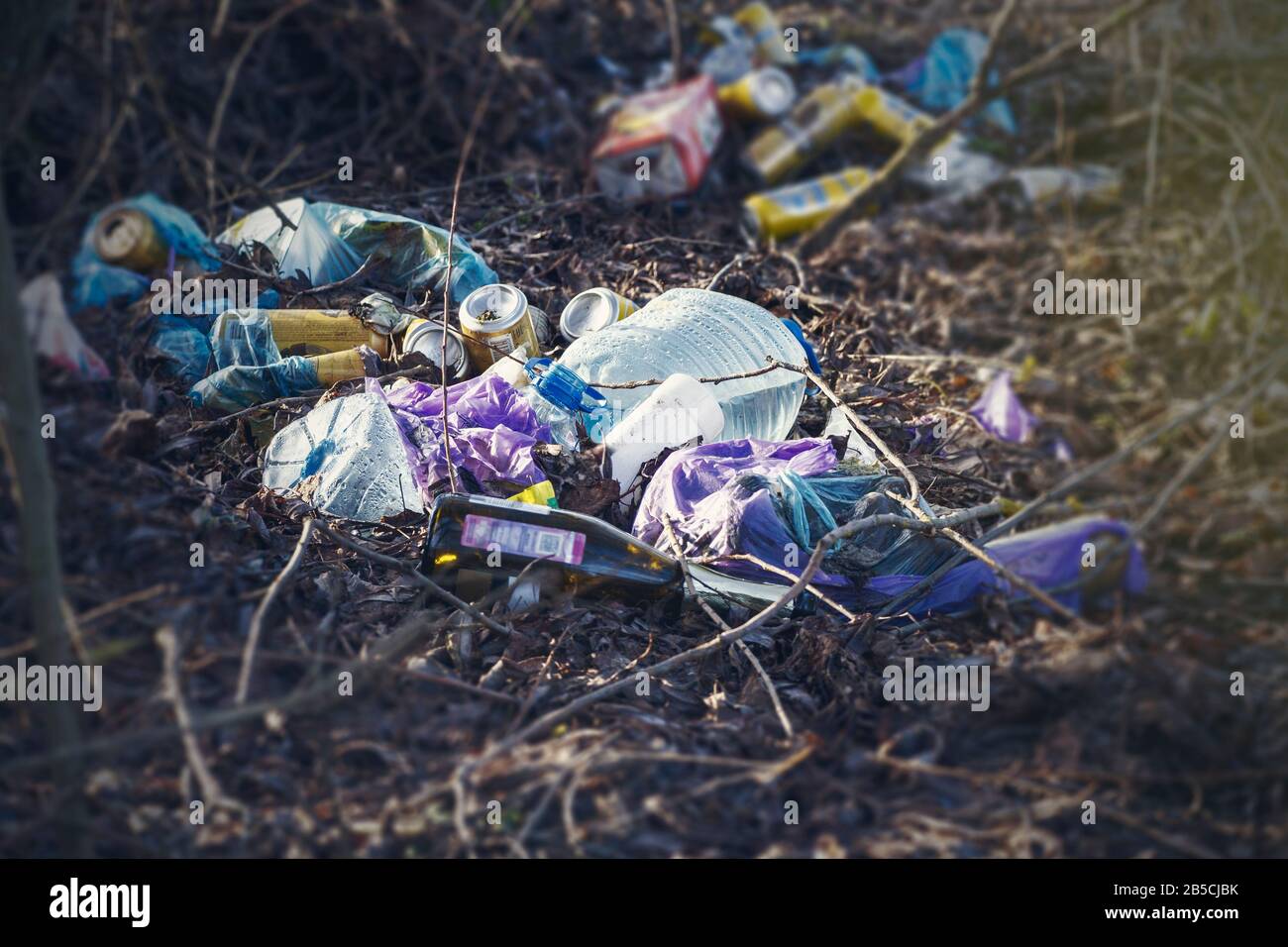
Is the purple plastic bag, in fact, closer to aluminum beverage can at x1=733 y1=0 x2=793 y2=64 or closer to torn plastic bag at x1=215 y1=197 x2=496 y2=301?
torn plastic bag at x1=215 y1=197 x2=496 y2=301

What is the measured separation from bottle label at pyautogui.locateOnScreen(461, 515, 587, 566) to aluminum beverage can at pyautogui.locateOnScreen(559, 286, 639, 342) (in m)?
1.13

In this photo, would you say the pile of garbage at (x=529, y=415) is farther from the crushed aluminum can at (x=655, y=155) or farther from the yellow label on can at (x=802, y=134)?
the yellow label on can at (x=802, y=134)

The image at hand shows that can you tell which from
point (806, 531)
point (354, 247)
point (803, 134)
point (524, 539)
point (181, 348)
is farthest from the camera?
point (803, 134)

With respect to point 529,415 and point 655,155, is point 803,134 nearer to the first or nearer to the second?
point 655,155

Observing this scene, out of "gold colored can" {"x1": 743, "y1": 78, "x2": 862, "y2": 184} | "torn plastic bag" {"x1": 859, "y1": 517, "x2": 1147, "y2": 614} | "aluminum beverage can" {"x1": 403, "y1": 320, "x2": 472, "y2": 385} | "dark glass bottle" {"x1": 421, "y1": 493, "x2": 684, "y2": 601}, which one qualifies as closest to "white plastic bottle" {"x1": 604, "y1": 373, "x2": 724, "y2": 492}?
"dark glass bottle" {"x1": 421, "y1": 493, "x2": 684, "y2": 601}

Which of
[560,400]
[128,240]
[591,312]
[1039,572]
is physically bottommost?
[1039,572]

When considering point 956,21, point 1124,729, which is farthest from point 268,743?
point 956,21

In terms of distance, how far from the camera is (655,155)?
5.10 metres

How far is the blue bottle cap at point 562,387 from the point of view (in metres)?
3.27

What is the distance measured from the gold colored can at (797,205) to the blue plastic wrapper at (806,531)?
227cm

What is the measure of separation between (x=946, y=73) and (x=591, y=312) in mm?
3184

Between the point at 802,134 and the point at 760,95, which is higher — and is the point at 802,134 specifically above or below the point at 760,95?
below

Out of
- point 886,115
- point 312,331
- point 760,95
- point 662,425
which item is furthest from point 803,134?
point 312,331

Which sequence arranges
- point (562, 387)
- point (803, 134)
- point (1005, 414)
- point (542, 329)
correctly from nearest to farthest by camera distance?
point (562, 387) → point (1005, 414) → point (542, 329) → point (803, 134)
